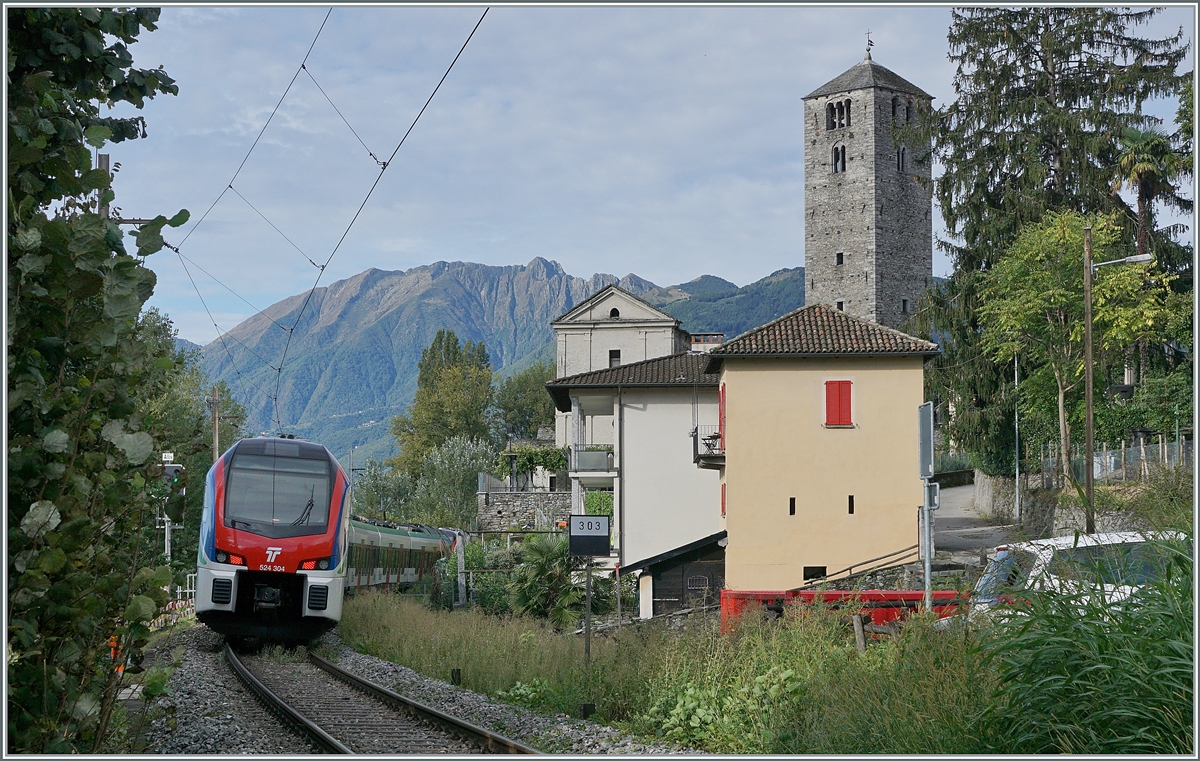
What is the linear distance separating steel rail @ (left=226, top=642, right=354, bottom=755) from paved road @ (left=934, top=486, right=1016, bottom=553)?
1411 centimetres

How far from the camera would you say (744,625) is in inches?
428

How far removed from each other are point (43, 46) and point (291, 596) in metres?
10.8

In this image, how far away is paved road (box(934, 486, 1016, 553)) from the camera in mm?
30375

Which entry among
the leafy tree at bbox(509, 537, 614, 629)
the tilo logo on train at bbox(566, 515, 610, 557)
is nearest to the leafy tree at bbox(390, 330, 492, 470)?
the leafy tree at bbox(509, 537, 614, 629)

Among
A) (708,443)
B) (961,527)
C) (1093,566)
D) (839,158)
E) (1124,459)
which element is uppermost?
(839,158)

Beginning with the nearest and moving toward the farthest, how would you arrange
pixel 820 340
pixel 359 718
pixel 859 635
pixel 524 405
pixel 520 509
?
pixel 859 635 → pixel 359 718 → pixel 820 340 → pixel 520 509 → pixel 524 405

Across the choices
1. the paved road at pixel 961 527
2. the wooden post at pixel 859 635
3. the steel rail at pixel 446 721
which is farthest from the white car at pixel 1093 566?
the paved road at pixel 961 527

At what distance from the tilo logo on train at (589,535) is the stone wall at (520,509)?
36.9 metres

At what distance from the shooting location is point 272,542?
14.5 m

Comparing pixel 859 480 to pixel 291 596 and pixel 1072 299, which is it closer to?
pixel 1072 299

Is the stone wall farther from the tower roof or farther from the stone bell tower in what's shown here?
the tower roof

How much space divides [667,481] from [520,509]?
494 inches

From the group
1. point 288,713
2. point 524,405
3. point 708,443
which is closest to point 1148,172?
point 708,443

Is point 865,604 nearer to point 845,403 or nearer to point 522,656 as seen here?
point 522,656
